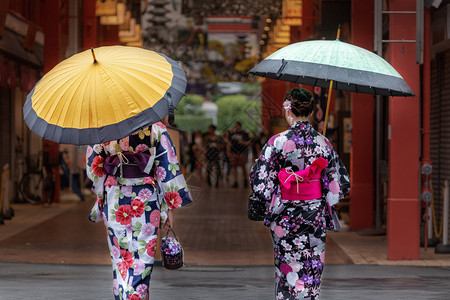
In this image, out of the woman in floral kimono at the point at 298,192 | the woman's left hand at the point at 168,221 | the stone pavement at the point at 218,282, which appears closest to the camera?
the woman in floral kimono at the point at 298,192

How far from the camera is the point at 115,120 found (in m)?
6.02

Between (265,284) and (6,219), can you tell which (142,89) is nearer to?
(265,284)

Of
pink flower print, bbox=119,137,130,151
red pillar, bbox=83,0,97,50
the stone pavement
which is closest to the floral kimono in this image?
pink flower print, bbox=119,137,130,151

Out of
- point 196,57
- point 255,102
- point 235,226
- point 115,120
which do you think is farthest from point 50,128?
point 196,57

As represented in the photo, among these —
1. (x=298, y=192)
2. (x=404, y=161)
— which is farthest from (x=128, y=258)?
(x=404, y=161)

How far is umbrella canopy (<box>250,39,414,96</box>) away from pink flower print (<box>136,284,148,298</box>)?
1.81 metres

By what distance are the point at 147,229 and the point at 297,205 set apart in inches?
42.3

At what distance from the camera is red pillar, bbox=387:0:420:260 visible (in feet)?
39.8

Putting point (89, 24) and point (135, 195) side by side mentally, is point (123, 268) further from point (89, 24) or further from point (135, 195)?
point (89, 24)

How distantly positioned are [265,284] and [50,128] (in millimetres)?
4449

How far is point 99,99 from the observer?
6074mm

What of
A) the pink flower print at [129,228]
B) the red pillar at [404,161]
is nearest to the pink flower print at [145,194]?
the pink flower print at [129,228]

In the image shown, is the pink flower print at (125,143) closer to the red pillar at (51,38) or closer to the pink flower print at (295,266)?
the pink flower print at (295,266)

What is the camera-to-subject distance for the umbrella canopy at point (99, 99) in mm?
6023
